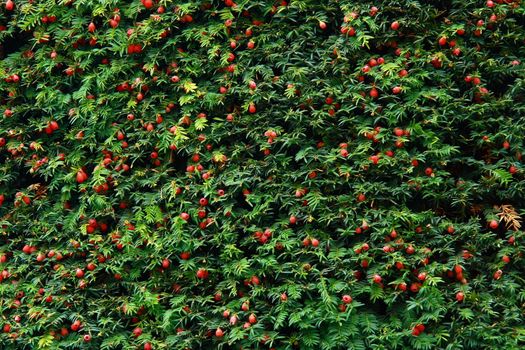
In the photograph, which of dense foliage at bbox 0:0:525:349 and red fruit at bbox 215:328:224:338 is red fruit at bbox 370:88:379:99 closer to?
dense foliage at bbox 0:0:525:349

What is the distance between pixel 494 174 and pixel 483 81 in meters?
0.47

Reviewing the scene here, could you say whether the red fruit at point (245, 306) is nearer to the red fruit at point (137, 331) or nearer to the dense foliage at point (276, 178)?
the dense foliage at point (276, 178)

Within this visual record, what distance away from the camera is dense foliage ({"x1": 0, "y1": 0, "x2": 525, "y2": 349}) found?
114 inches

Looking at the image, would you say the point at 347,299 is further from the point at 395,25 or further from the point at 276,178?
the point at 395,25

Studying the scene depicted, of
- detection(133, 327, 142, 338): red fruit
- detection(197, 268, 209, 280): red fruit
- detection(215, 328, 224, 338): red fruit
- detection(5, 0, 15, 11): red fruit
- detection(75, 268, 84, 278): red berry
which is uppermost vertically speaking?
detection(5, 0, 15, 11): red fruit

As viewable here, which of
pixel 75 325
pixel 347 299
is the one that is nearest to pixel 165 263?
pixel 75 325

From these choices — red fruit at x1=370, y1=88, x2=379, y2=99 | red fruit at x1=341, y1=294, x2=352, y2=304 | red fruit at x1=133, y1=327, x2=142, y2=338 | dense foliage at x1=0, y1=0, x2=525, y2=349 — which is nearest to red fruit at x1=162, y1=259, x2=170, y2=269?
dense foliage at x1=0, y1=0, x2=525, y2=349

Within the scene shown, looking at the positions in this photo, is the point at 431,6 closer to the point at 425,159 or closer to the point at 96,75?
the point at 425,159

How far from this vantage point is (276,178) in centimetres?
305

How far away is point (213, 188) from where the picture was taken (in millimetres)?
3078

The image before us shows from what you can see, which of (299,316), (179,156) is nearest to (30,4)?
(179,156)

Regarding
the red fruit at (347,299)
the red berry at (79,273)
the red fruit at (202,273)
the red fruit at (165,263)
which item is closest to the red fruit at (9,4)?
the red berry at (79,273)

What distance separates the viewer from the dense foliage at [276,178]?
290 cm

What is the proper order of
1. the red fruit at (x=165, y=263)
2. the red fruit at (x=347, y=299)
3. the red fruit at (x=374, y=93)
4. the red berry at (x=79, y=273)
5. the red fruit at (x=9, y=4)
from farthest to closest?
the red fruit at (x=9, y=4), the red berry at (x=79, y=273), the red fruit at (x=165, y=263), the red fruit at (x=374, y=93), the red fruit at (x=347, y=299)
